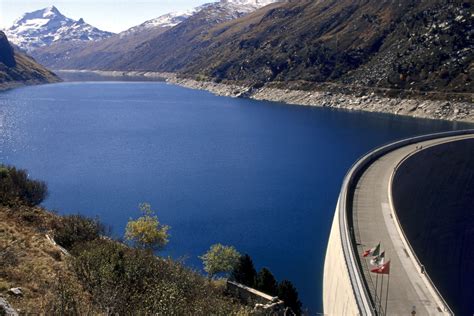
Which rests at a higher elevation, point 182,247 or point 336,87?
point 336,87

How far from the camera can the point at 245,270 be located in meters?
33.4

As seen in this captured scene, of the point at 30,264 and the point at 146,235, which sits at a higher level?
the point at 30,264

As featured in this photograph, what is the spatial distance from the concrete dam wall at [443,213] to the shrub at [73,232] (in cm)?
2479

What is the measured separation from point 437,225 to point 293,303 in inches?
883

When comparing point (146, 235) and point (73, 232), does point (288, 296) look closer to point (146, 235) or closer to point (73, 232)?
point (146, 235)

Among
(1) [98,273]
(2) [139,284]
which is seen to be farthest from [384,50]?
(1) [98,273]

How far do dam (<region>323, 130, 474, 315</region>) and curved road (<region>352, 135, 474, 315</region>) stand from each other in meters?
0.05

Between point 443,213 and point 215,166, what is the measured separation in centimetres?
3612

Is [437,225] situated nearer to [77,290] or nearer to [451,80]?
[77,290]

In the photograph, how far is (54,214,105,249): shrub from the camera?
30672mm

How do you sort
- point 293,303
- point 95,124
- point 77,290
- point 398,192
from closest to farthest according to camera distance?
point 77,290 → point 293,303 → point 398,192 → point 95,124

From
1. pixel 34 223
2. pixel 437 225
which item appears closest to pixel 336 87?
pixel 437 225

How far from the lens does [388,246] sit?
31.6 metres

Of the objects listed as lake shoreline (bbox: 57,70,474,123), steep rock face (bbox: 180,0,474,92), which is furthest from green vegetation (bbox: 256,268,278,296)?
steep rock face (bbox: 180,0,474,92)
